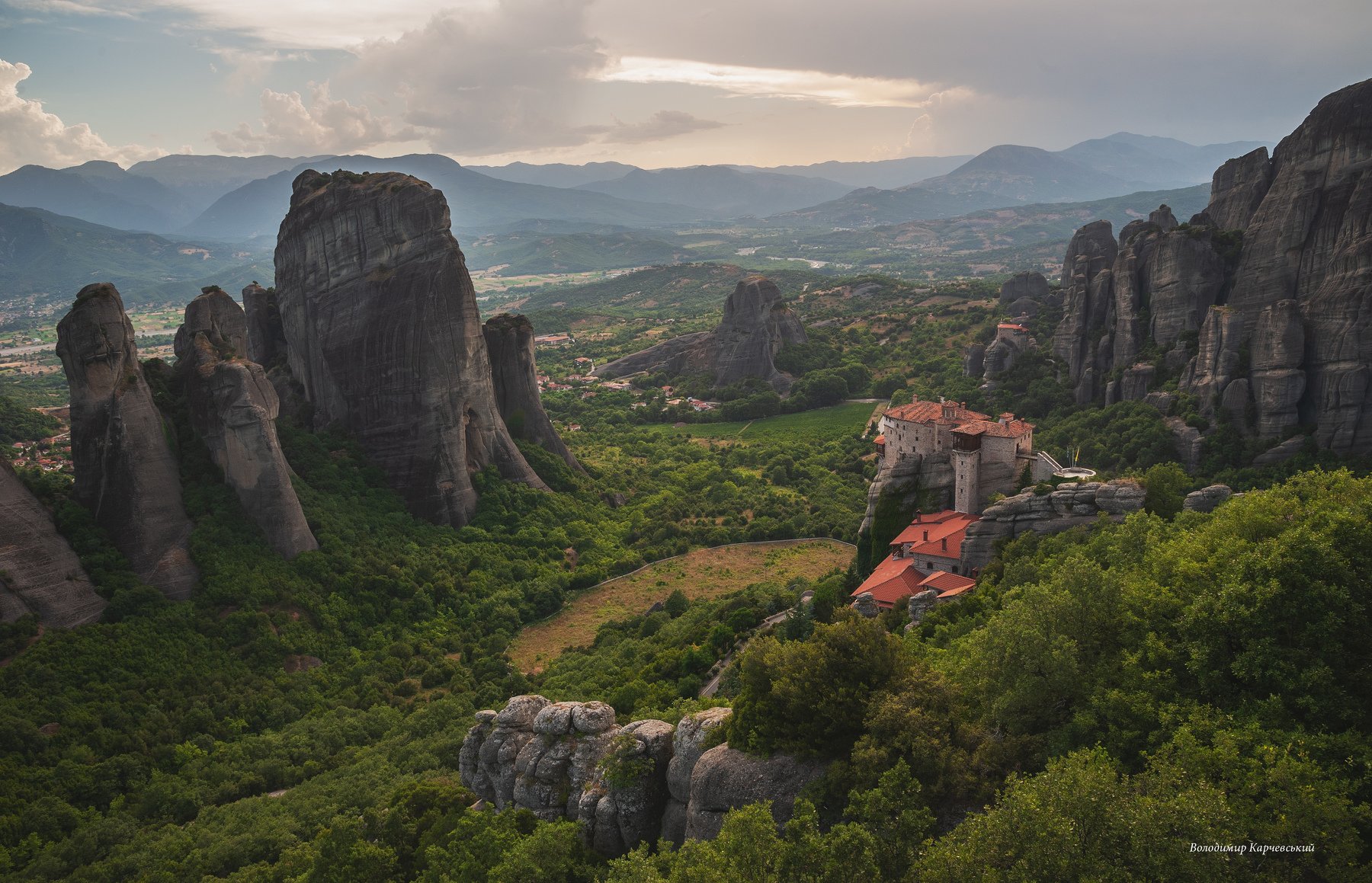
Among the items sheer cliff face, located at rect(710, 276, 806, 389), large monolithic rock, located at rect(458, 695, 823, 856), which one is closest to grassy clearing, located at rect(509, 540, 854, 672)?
large monolithic rock, located at rect(458, 695, 823, 856)

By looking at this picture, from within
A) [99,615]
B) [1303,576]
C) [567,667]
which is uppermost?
[1303,576]

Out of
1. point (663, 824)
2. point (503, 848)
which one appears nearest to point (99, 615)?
point (503, 848)

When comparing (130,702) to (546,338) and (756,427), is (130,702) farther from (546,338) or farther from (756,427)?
(546,338)

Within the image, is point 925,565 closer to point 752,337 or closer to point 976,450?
point 976,450

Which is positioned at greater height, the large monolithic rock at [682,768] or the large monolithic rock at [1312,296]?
the large monolithic rock at [1312,296]

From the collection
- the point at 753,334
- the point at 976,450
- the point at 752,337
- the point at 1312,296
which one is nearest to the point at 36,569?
the point at 976,450

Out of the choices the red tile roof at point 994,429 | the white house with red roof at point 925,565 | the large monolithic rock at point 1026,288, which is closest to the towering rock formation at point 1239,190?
the red tile roof at point 994,429

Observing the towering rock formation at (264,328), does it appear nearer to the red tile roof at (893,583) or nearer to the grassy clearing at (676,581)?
the grassy clearing at (676,581)

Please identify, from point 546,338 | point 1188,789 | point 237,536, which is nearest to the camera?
point 1188,789
